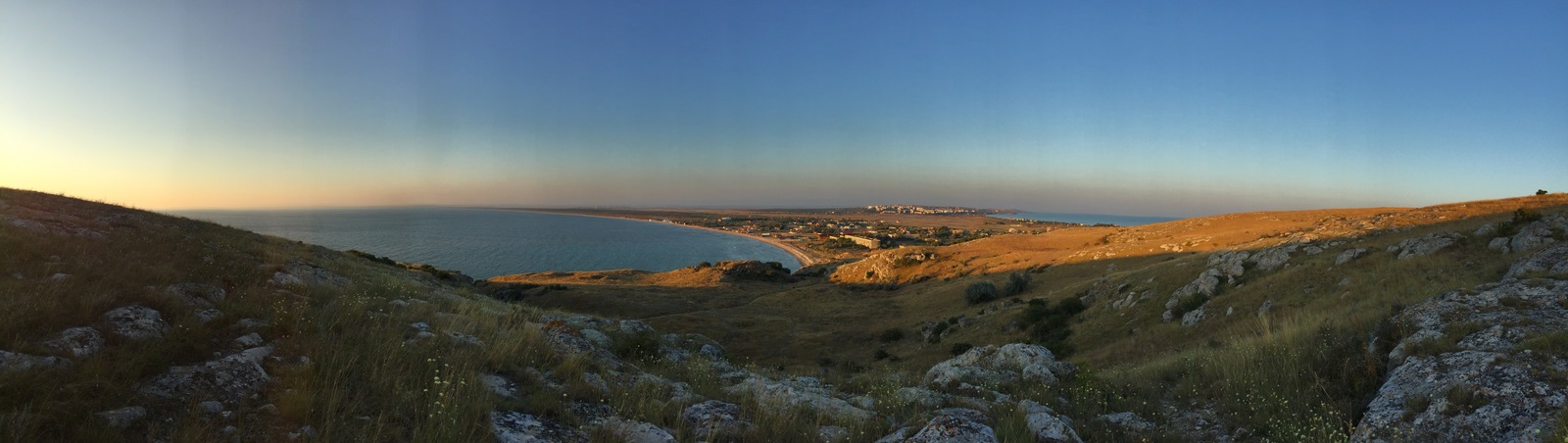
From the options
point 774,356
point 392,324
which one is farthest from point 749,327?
point 392,324

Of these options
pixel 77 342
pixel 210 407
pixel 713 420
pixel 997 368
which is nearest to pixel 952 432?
pixel 713 420

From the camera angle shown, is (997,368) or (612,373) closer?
(612,373)

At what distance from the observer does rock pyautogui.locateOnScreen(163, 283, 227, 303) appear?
267 inches

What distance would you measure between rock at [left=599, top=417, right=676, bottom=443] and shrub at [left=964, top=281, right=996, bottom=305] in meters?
Result: 31.0

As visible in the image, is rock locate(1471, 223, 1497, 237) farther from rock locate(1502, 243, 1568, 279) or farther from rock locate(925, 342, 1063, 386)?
rock locate(925, 342, 1063, 386)

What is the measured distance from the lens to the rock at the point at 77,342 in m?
4.63

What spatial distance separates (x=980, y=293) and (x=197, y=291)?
33078mm

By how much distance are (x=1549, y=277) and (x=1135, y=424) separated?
328 inches

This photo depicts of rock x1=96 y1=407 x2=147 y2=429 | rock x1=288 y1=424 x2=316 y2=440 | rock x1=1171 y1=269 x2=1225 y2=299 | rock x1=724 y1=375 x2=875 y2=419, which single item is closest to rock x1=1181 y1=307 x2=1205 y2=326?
rock x1=1171 y1=269 x2=1225 y2=299

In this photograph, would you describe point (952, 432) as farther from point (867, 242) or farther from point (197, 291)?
point (867, 242)

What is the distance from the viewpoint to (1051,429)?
5391mm

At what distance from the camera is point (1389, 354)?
669 centimetres

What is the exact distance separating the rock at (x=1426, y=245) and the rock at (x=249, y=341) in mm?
24540

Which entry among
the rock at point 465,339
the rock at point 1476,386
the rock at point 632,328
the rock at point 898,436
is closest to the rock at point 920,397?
the rock at point 898,436
